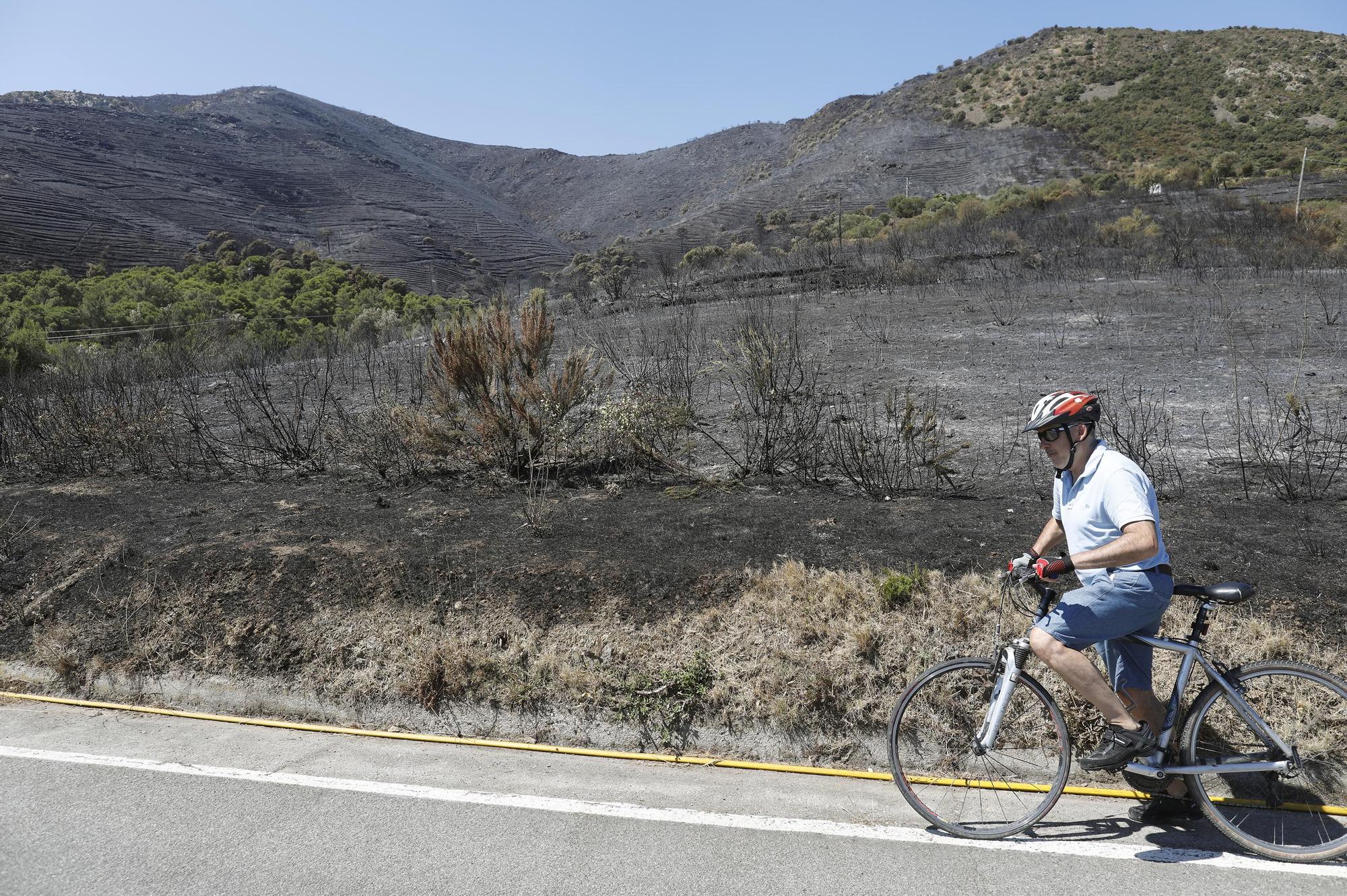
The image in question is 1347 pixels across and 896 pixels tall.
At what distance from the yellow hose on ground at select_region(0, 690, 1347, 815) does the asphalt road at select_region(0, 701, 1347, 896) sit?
0.06m

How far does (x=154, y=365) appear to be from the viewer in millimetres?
16547

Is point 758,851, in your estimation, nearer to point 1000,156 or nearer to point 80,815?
point 80,815

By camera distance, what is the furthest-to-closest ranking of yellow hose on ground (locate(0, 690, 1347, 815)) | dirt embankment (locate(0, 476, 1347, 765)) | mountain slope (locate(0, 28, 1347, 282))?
mountain slope (locate(0, 28, 1347, 282)), dirt embankment (locate(0, 476, 1347, 765)), yellow hose on ground (locate(0, 690, 1347, 815))

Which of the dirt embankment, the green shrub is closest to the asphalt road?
the dirt embankment

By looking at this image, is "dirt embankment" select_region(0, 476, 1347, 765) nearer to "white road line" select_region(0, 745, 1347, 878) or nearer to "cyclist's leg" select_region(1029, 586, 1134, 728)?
"white road line" select_region(0, 745, 1347, 878)

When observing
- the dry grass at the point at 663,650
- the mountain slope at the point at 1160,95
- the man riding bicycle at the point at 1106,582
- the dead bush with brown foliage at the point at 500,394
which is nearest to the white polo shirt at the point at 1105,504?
the man riding bicycle at the point at 1106,582

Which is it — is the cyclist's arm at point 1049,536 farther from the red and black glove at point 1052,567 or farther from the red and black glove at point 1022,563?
Result: the red and black glove at point 1052,567

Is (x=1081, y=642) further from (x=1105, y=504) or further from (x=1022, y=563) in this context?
(x=1105, y=504)

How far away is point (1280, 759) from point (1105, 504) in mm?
1225

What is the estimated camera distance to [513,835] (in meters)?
3.76

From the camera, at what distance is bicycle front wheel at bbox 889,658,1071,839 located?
3.63 m

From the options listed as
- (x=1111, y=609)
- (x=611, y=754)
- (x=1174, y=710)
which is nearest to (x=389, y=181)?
(x=611, y=754)

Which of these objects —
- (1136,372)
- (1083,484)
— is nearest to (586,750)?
(1083,484)

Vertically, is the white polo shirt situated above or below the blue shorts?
above
